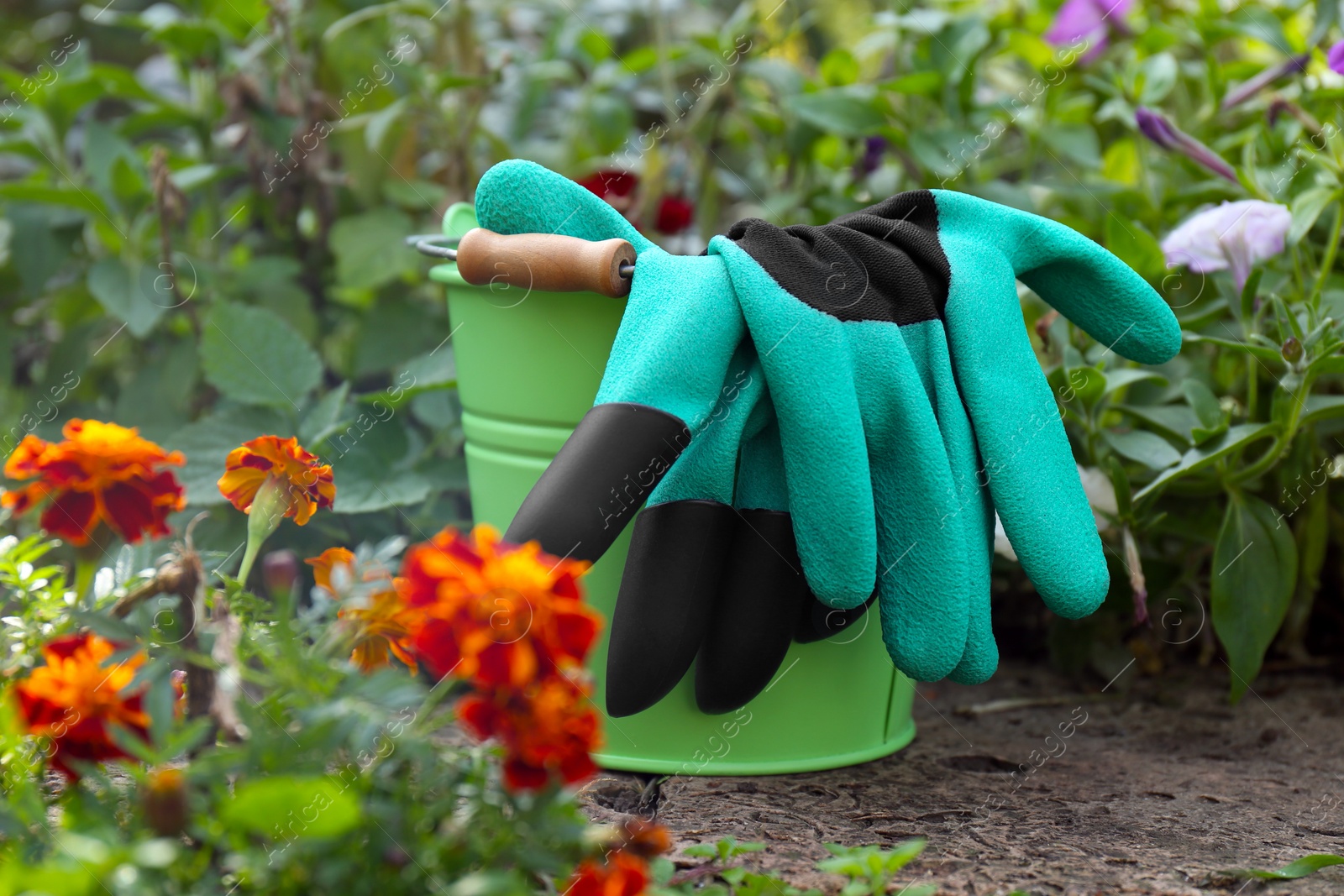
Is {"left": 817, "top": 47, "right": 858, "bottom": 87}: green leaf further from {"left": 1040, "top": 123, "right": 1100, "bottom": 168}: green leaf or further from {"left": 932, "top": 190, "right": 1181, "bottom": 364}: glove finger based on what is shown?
{"left": 932, "top": 190, "right": 1181, "bottom": 364}: glove finger

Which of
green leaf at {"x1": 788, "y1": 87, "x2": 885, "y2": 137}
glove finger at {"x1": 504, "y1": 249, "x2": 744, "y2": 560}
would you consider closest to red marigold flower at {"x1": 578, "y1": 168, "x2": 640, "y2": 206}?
green leaf at {"x1": 788, "y1": 87, "x2": 885, "y2": 137}

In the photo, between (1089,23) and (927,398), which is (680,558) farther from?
(1089,23)

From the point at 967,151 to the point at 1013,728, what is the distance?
66 centimetres

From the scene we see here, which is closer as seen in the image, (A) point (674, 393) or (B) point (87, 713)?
(B) point (87, 713)

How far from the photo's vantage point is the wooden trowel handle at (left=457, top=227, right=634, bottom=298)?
71cm

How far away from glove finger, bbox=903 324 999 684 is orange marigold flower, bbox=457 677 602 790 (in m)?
0.34

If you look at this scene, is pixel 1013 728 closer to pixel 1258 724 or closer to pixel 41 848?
pixel 1258 724

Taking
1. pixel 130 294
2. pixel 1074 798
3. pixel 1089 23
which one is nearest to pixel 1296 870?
pixel 1074 798

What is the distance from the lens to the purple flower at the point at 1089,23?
51.3 inches

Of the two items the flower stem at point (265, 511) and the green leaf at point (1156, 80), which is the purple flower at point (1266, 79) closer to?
the green leaf at point (1156, 80)

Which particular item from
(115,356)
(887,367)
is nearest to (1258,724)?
(887,367)

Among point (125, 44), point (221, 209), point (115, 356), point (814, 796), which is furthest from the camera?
point (125, 44)

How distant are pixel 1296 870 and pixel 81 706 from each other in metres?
0.71

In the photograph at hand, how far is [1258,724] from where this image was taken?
3.33 feet
